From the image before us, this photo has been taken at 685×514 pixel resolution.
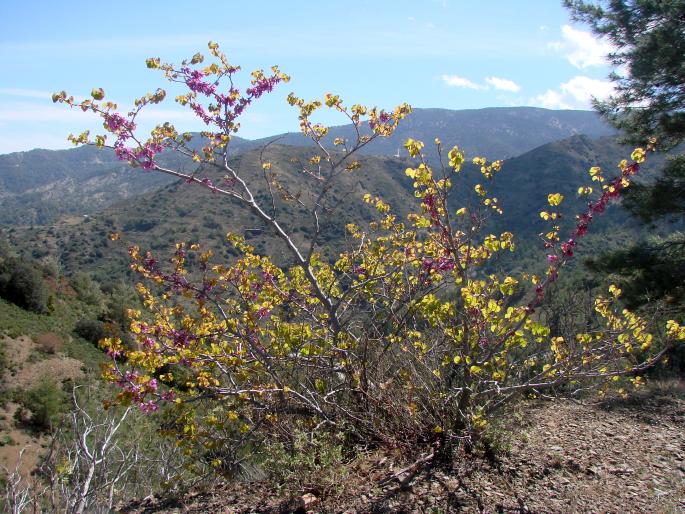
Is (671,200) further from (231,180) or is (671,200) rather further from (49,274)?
(49,274)

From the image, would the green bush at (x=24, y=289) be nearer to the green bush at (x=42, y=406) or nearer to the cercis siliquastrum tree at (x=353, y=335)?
the green bush at (x=42, y=406)

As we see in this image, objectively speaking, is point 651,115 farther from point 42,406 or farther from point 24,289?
point 24,289

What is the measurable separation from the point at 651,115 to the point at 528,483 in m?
8.77

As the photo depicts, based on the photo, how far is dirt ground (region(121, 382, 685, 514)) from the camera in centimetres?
313

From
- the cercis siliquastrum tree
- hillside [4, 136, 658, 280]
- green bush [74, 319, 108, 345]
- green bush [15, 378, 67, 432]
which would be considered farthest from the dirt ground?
hillside [4, 136, 658, 280]

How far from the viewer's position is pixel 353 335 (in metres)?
4.44

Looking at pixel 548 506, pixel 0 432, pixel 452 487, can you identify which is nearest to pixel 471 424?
pixel 452 487

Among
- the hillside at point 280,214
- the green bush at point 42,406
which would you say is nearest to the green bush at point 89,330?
the green bush at point 42,406

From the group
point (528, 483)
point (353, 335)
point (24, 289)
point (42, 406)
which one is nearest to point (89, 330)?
point (24, 289)

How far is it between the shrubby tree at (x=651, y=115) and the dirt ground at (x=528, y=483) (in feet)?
17.5

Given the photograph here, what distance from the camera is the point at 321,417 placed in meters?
4.35

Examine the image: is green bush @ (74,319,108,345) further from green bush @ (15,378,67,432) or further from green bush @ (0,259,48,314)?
green bush @ (15,378,67,432)

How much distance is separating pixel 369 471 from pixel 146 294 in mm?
2587

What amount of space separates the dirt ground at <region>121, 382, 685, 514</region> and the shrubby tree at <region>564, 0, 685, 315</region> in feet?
17.5
